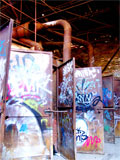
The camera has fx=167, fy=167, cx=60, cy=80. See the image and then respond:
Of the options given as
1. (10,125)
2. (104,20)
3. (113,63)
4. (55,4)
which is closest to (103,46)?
(113,63)

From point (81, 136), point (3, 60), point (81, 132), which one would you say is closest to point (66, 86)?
point (81, 132)

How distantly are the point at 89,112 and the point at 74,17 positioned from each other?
495 cm

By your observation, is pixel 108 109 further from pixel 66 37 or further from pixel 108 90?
pixel 66 37

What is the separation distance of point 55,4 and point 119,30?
336cm

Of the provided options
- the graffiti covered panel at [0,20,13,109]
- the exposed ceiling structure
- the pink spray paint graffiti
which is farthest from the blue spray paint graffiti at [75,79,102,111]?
the graffiti covered panel at [0,20,13,109]

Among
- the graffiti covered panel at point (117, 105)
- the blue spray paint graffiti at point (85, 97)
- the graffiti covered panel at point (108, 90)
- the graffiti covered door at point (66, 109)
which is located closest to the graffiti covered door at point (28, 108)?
the graffiti covered door at point (66, 109)

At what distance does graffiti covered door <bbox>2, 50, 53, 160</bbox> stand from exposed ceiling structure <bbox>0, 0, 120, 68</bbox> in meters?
2.57

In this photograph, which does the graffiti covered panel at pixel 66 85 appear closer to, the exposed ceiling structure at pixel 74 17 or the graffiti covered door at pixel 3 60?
the graffiti covered door at pixel 3 60

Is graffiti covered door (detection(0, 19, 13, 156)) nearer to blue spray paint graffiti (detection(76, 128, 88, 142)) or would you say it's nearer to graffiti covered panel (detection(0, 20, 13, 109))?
graffiti covered panel (detection(0, 20, 13, 109))

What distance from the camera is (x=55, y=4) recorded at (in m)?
7.40

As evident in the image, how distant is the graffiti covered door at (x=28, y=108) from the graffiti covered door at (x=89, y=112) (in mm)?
1625

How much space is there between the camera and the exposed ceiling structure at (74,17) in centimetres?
700

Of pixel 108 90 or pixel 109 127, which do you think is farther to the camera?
pixel 108 90

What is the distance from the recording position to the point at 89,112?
5.21 meters
